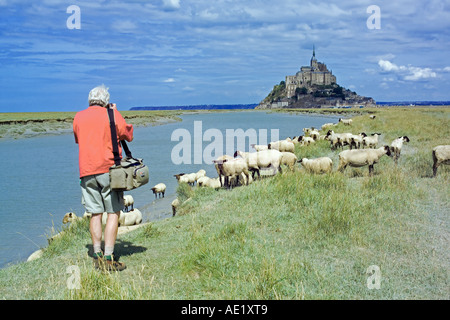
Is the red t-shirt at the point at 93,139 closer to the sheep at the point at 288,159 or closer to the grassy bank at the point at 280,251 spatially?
the grassy bank at the point at 280,251

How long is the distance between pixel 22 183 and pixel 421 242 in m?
19.0

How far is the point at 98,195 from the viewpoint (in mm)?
5289

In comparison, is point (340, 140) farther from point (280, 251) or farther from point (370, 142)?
point (280, 251)

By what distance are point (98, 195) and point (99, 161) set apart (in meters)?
0.51

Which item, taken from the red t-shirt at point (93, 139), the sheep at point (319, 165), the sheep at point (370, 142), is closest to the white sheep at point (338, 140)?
the sheep at point (370, 142)

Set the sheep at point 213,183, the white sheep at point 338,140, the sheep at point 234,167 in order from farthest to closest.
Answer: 1. the white sheep at point 338,140
2. the sheep at point 213,183
3. the sheep at point 234,167

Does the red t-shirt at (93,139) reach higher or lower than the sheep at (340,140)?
higher

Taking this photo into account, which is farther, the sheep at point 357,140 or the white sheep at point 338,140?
the white sheep at point 338,140

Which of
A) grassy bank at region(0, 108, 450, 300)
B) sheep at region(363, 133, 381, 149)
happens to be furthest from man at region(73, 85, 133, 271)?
sheep at region(363, 133, 381, 149)

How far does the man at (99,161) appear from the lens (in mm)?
5133

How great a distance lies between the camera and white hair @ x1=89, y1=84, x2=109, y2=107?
525 centimetres

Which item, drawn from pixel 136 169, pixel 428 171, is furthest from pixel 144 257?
pixel 428 171
